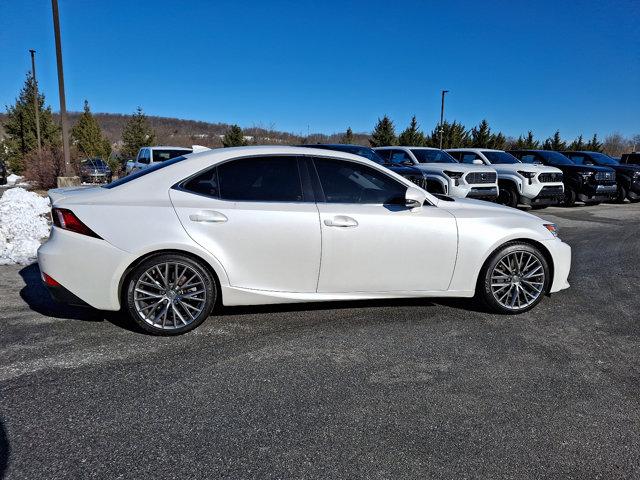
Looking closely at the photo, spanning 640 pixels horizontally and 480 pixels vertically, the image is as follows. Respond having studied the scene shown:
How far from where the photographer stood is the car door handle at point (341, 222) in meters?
4.02

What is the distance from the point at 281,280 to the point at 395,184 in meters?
Result: 1.40

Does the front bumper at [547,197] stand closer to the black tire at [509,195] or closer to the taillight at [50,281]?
the black tire at [509,195]

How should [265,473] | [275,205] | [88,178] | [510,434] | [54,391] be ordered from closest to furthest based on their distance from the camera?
1. [265,473]
2. [510,434]
3. [54,391]
4. [275,205]
5. [88,178]

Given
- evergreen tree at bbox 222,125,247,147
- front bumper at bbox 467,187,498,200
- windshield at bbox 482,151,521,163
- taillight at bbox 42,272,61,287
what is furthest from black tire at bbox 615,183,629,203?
evergreen tree at bbox 222,125,247,147

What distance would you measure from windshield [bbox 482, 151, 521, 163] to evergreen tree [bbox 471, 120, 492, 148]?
35.1 m

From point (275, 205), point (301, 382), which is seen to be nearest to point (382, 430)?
point (301, 382)

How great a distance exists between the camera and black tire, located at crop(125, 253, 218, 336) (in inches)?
151

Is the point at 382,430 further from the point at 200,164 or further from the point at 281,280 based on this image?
the point at 200,164

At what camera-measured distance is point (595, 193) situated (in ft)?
50.6

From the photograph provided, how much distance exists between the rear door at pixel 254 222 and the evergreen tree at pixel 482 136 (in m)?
48.6

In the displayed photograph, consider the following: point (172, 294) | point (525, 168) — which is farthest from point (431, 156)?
point (172, 294)

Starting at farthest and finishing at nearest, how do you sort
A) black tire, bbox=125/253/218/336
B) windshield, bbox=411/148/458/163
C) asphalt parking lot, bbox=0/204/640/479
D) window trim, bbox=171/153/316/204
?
1. windshield, bbox=411/148/458/163
2. window trim, bbox=171/153/316/204
3. black tire, bbox=125/253/218/336
4. asphalt parking lot, bbox=0/204/640/479

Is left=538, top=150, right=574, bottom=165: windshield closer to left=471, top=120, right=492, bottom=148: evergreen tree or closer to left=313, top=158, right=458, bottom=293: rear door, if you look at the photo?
left=313, top=158, right=458, bottom=293: rear door

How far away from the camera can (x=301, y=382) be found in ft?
10.5
